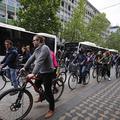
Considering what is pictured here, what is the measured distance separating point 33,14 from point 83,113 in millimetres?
18842

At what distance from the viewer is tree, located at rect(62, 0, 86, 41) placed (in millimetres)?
37500

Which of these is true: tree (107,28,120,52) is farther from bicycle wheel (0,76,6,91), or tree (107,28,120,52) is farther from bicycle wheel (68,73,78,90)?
bicycle wheel (0,76,6,91)

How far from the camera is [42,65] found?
5.32 m

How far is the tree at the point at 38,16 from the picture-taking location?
2341 cm

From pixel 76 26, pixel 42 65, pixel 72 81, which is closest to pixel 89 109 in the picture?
pixel 42 65

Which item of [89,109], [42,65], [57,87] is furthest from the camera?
[57,87]

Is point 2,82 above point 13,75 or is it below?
below

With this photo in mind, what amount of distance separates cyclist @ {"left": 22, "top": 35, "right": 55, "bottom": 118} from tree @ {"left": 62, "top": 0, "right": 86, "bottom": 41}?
1285 inches

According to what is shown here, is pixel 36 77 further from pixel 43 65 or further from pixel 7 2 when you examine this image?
pixel 7 2

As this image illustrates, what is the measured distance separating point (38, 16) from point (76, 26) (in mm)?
14951

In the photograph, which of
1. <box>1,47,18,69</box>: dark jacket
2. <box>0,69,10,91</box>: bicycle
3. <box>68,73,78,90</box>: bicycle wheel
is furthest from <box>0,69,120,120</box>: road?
<box>0,69,10,91</box>: bicycle

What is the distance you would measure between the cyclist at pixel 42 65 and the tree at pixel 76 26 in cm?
3264

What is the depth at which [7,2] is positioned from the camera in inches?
1539

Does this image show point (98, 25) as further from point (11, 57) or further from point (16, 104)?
point (16, 104)
